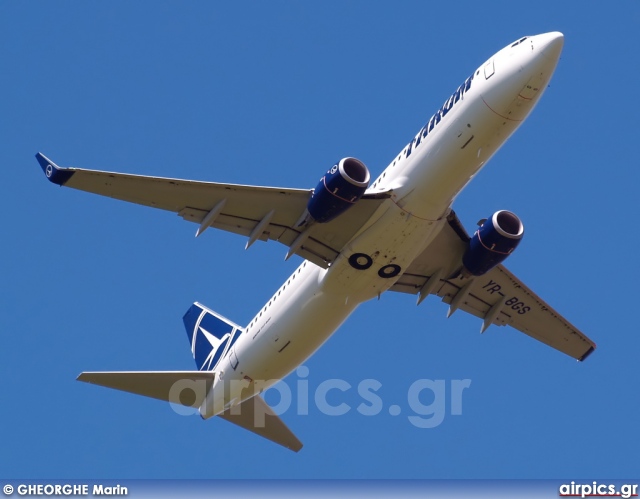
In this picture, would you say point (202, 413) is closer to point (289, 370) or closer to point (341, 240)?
point (289, 370)

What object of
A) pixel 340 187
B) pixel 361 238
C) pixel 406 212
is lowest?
pixel 361 238

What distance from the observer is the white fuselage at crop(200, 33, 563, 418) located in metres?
40.7

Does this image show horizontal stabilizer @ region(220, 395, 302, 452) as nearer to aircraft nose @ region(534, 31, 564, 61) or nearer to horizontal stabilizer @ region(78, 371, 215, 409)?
horizontal stabilizer @ region(78, 371, 215, 409)

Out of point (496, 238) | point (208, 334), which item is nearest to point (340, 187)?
point (496, 238)

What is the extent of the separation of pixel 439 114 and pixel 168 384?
1565cm

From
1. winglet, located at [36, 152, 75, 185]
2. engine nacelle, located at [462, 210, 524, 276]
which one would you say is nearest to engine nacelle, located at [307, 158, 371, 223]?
engine nacelle, located at [462, 210, 524, 276]

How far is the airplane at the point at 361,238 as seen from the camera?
41062 millimetres

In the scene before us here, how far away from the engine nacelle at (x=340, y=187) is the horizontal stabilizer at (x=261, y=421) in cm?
1194

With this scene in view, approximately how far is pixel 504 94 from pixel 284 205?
8884mm

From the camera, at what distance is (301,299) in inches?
1789

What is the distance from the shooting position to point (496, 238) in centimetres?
4481

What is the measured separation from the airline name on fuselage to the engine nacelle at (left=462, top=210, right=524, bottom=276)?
463 cm

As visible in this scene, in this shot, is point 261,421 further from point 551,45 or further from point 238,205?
point 551,45

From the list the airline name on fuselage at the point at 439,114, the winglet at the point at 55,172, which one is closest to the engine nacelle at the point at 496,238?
the airline name on fuselage at the point at 439,114
